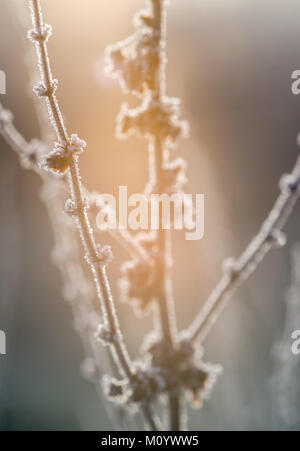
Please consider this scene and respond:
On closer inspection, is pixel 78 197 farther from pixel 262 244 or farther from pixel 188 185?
pixel 188 185

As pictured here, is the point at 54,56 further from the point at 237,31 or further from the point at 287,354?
the point at 287,354

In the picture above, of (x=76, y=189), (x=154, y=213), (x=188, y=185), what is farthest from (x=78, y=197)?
(x=188, y=185)

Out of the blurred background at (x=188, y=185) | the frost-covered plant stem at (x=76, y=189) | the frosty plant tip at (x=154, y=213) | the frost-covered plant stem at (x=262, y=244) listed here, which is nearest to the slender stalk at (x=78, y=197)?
the frost-covered plant stem at (x=76, y=189)

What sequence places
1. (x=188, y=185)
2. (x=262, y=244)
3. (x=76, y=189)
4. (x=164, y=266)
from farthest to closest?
(x=188, y=185) < (x=164, y=266) < (x=262, y=244) < (x=76, y=189)

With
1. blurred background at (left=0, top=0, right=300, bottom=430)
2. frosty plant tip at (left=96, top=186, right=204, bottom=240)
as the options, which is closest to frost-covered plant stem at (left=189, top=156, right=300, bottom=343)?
frosty plant tip at (left=96, top=186, right=204, bottom=240)

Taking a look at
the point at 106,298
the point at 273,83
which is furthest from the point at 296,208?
the point at 106,298

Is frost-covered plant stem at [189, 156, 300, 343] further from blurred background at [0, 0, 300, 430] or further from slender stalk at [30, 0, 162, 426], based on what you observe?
blurred background at [0, 0, 300, 430]
